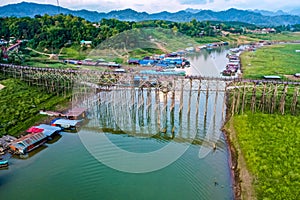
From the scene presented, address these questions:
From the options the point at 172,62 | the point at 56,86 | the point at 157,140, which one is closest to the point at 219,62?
the point at 172,62

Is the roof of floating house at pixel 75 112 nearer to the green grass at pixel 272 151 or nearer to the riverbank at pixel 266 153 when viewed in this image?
the riverbank at pixel 266 153

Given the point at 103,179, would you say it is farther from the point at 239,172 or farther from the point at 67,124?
the point at 67,124

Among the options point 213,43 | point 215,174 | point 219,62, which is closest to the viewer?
point 215,174

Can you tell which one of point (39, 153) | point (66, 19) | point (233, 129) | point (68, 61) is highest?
point (66, 19)

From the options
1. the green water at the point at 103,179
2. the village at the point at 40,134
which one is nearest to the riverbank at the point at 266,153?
the green water at the point at 103,179

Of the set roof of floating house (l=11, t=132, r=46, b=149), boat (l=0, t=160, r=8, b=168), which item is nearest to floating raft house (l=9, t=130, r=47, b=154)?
roof of floating house (l=11, t=132, r=46, b=149)

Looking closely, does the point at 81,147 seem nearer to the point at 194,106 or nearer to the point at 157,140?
the point at 157,140

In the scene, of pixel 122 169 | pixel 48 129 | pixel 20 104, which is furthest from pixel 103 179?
pixel 20 104

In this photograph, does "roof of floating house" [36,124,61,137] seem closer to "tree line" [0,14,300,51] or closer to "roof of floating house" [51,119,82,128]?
"roof of floating house" [51,119,82,128]
